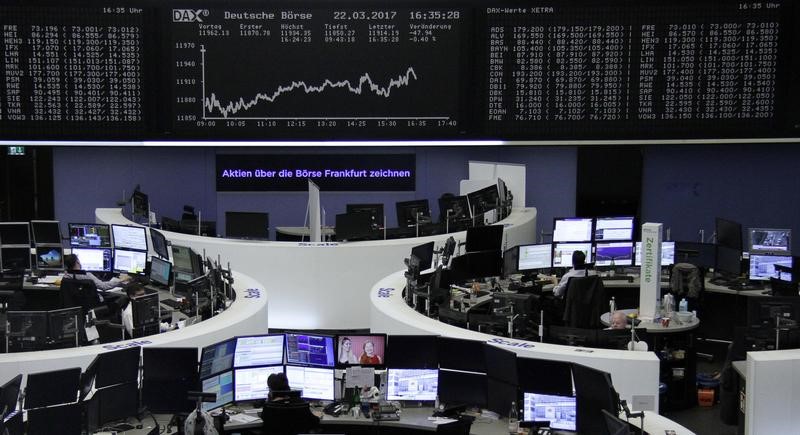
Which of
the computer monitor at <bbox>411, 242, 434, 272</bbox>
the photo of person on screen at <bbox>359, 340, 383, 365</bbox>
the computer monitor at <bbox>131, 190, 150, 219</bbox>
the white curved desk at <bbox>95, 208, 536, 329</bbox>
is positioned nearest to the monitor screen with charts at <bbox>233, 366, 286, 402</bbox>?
the photo of person on screen at <bbox>359, 340, 383, 365</bbox>

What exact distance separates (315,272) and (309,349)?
3837mm

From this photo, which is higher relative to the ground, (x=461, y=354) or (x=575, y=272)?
(x=575, y=272)

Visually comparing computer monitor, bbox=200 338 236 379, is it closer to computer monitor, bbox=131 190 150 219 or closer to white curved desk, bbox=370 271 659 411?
white curved desk, bbox=370 271 659 411

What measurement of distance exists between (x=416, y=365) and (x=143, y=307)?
218 centimetres

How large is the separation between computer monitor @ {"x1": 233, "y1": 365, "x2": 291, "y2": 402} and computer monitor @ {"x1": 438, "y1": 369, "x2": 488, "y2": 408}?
120cm

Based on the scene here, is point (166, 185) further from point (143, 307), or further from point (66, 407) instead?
point (66, 407)

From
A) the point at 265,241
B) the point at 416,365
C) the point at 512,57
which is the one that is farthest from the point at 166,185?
the point at 416,365

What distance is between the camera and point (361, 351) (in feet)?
24.4

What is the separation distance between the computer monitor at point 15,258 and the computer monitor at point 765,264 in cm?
786

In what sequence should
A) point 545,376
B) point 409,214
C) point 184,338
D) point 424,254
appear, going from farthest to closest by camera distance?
point 409,214, point 424,254, point 184,338, point 545,376

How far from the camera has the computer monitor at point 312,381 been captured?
7.46m

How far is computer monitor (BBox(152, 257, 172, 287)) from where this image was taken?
10.5m

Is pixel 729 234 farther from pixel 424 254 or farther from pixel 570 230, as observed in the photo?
pixel 424 254

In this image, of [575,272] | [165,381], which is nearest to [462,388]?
[165,381]
